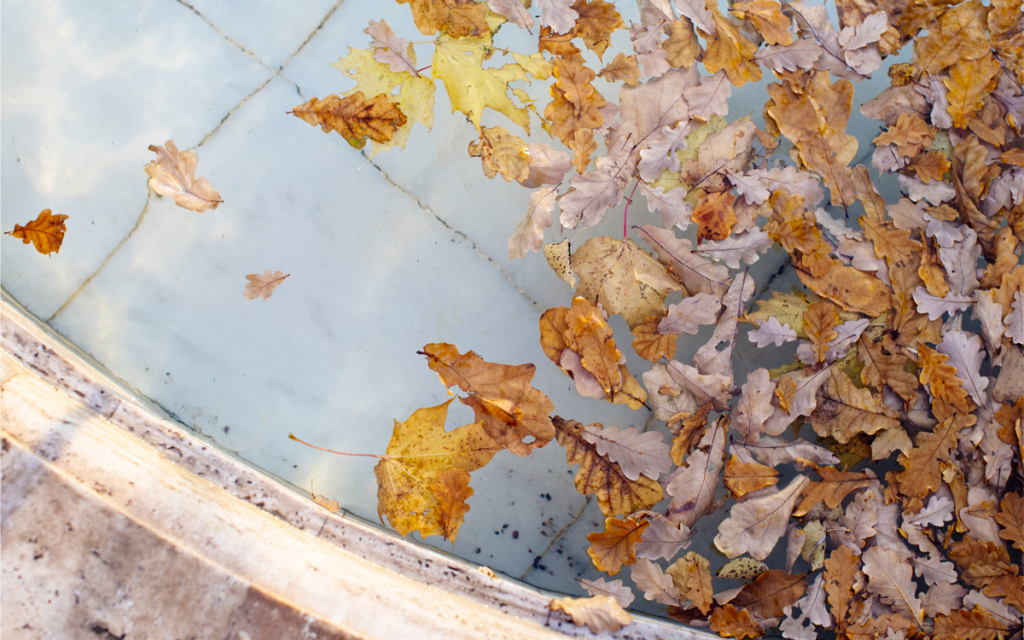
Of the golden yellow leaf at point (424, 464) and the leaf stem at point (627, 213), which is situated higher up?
the leaf stem at point (627, 213)

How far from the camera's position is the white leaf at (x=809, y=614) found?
128 cm

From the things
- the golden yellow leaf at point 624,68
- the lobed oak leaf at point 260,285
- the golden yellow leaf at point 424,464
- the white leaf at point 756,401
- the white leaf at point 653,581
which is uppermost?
the golden yellow leaf at point 624,68

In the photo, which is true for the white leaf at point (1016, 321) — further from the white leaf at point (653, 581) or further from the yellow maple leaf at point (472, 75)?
the yellow maple leaf at point (472, 75)

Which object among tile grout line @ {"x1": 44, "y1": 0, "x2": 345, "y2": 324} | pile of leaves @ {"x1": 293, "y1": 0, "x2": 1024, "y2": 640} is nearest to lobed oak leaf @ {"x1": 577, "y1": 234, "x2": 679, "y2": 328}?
pile of leaves @ {"x1": 293, "y1": 0, "x2": 1024, "y2": 640}

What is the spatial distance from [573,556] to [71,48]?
5.96 ft

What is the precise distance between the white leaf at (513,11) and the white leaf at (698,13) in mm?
342

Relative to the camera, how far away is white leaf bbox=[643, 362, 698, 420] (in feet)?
4.33

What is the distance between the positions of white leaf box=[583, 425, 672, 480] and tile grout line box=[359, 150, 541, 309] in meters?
0.40

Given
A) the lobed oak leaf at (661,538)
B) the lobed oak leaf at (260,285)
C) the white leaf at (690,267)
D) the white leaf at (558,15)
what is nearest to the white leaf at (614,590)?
the lobed oak leaf at (661,538)

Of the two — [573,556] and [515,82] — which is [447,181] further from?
[573,556]

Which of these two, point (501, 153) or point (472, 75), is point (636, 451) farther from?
point (472, 75)

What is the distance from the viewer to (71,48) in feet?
4.76

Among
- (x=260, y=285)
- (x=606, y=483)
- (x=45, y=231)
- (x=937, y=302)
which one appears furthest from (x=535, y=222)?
(x=45, y=231)

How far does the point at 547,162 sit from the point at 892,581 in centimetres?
121
